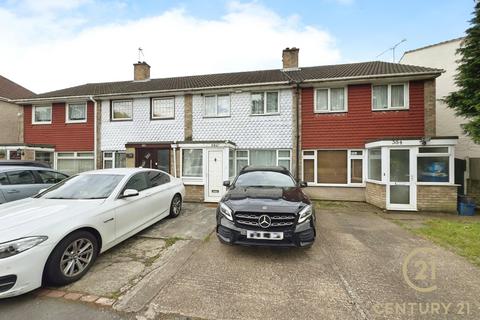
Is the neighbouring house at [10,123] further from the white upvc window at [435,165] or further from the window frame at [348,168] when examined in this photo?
the white upvc window at [435,165]

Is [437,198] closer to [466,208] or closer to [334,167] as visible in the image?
[466,208]

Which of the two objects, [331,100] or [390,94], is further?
[331,100]

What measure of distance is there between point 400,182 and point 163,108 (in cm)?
1065

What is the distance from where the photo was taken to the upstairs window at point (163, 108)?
36.1 feet

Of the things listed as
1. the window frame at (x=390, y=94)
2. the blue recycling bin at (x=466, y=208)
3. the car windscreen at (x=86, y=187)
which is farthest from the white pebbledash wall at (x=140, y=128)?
the blue recycling bin at (x=466, y=208)

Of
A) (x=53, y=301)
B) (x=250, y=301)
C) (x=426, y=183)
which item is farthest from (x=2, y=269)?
(x=426, y=183)

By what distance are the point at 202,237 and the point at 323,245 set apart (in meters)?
2.58

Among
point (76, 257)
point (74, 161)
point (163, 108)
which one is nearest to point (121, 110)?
point (163, 108)

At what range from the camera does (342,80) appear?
920 cm

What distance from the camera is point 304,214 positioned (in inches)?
149

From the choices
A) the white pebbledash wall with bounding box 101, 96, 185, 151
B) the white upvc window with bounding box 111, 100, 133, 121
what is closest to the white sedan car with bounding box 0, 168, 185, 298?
the white pebbledash wall with bounding box 101, 96, 185, 151

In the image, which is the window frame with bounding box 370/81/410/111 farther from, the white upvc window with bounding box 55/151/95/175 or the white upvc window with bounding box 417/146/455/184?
the white upvc window with bounding box 55/151/95/175

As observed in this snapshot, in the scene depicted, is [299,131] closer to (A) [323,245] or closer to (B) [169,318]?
(A) [323,245]

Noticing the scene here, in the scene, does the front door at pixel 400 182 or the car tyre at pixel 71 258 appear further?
the front door at pixel 400 182
